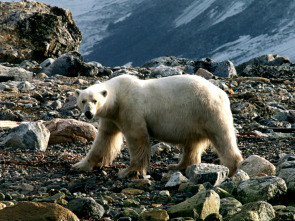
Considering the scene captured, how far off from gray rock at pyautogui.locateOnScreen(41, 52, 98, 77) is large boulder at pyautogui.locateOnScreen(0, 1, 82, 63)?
16.5ft

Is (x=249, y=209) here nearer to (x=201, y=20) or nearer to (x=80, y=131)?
(x=80, y=131)

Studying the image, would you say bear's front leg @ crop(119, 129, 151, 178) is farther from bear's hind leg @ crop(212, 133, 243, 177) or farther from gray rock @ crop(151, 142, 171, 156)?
gray rock @ crop(151, 142, 171, 156)

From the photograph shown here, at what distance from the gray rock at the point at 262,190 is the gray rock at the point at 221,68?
49.1ft

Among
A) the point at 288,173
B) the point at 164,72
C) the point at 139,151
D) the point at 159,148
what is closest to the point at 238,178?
the point at 288,173

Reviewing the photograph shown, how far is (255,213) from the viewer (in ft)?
11.8

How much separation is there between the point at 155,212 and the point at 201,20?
144051 mm

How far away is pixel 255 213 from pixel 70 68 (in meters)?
15.1

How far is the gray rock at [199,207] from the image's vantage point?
3.78m

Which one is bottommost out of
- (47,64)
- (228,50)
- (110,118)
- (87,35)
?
(228,50)

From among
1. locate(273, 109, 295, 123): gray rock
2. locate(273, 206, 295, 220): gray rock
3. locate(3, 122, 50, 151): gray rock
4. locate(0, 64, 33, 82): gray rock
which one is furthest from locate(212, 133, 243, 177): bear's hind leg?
locate(0, 64, 33, 82): gray rock

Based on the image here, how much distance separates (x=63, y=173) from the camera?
6.28 meters

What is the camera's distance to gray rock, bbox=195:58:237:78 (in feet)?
64.0

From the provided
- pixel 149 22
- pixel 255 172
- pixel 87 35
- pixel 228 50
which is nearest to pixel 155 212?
pixel 255 172


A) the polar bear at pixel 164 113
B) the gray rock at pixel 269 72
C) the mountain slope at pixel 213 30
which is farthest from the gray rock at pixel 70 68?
the mountain slope at pixel 213 30
